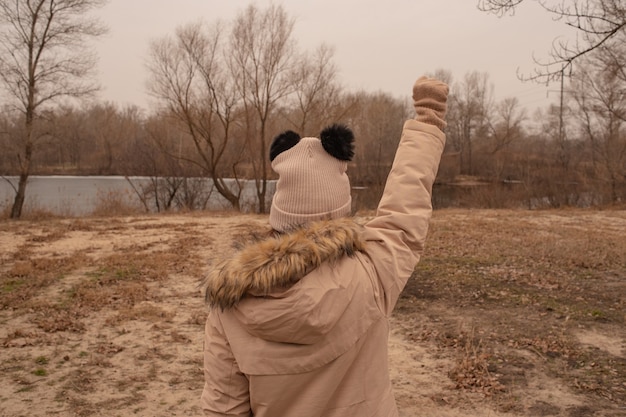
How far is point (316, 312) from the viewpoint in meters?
1.42

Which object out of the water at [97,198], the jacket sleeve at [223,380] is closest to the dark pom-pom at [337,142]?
the jacket sleeve at [223,380]

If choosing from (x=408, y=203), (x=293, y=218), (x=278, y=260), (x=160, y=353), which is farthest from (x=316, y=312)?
(x=160, y=353)

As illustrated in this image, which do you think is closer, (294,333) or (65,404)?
(294,333)

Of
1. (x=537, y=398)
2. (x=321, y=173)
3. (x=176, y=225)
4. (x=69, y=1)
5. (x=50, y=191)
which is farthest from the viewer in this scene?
(x=50, y=191)

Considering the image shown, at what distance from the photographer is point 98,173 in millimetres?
47312

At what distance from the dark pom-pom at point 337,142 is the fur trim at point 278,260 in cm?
27

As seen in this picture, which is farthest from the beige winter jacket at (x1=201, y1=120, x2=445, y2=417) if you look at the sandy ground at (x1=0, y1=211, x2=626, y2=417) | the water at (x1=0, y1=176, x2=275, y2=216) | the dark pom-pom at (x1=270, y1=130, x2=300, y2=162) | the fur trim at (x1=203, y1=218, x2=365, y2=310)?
the water at (x1=0, y1=176, x2=275, y2=216)

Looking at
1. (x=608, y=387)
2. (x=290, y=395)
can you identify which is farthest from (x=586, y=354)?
(x=290, y=395)

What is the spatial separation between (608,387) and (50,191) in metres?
35.8

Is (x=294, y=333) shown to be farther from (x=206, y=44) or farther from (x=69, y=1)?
(x=206, y=44)

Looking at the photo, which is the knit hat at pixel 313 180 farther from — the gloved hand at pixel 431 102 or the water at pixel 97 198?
the water at pixel 97 198

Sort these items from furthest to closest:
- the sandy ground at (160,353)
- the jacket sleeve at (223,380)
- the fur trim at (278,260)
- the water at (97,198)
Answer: the water at (97,198)
the sandy ground at (160,353)
the jacket sleeve at (223,380)
the fur trim at (278,260)

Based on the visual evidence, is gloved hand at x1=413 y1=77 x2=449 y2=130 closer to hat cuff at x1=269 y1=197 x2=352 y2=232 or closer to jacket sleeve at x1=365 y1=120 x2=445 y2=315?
jacket sleeve at x1=365 y1=120 x2=445 y2=315

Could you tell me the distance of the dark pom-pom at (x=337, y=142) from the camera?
1708 millimetres
